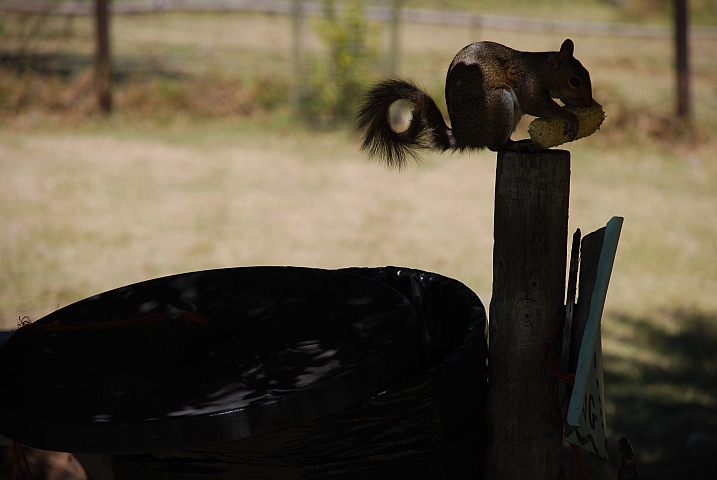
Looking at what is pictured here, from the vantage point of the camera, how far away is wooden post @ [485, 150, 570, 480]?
175cm

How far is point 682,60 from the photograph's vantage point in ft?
27.3

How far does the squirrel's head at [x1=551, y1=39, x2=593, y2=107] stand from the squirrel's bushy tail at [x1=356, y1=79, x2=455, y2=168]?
337mm

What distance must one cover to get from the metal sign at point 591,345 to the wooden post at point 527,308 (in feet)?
0.29

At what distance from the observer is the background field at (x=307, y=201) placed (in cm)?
414

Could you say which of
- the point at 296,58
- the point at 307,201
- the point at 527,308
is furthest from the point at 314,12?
the point at 527,308

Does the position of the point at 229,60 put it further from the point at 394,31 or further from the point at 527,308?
the point at 527,308

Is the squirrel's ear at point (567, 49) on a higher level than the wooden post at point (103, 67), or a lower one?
lower

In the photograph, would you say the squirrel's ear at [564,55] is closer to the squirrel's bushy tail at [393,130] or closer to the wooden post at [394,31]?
the squirrel's bushy tail at [393,130]

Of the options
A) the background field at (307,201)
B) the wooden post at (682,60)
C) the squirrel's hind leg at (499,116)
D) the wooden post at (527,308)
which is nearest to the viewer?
the wooden post at (527,308)

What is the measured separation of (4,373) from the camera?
1771 millimetres

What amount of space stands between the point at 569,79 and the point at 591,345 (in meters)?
0.68

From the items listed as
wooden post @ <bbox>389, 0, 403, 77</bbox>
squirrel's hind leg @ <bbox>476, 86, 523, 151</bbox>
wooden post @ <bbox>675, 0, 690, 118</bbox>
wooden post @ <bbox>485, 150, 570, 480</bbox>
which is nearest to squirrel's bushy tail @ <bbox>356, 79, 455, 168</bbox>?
squirrel's hind leg @ <bbox>476, 86, 523, 151</bbox>

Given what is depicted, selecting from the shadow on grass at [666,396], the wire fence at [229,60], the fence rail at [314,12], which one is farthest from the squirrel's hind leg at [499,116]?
the fence rail at [314,12]

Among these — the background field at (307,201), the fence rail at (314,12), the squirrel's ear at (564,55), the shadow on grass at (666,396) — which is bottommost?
the shadow on grass at (666,396)
